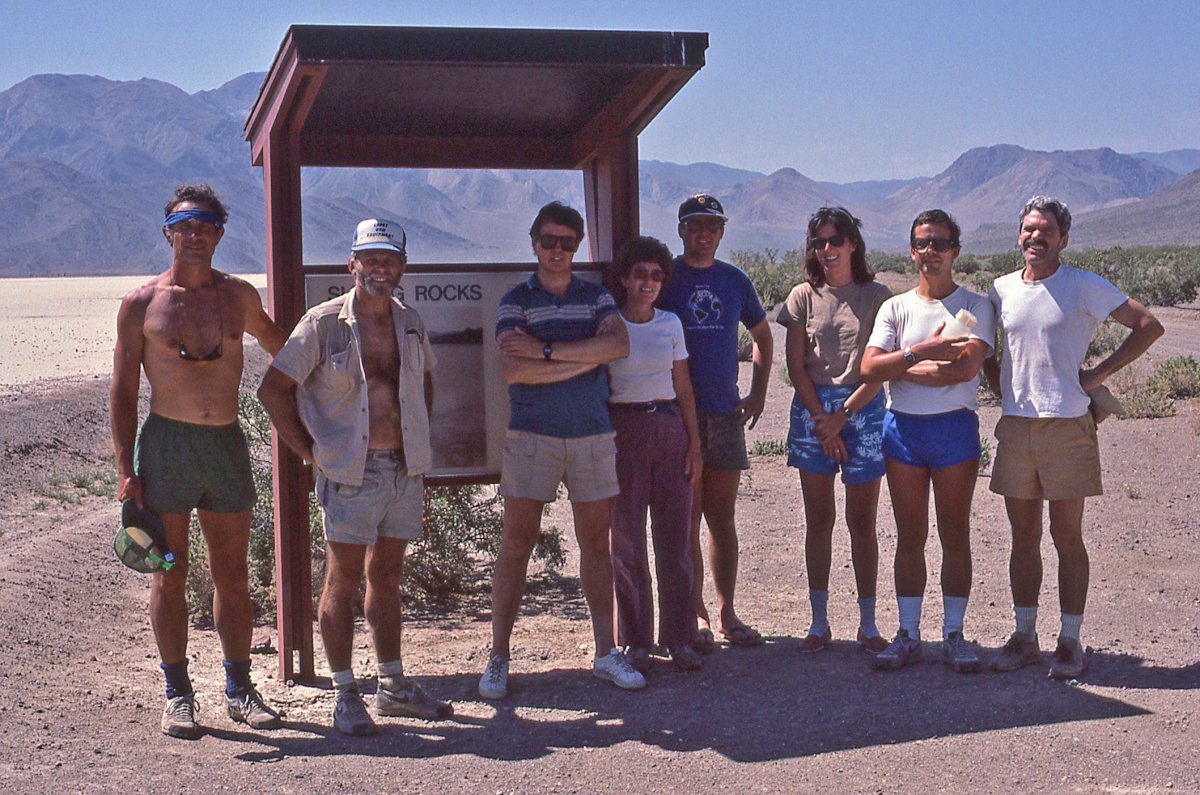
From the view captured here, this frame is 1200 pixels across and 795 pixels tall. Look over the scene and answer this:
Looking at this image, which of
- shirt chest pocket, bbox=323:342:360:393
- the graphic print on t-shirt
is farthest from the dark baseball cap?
shirt chest pocket, bbox=323:342:360:393

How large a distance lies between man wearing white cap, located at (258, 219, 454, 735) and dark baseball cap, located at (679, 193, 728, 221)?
59.1 inches

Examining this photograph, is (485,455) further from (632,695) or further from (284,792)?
(284,792)

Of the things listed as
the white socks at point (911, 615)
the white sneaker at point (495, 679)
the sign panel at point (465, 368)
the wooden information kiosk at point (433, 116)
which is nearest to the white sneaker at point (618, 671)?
the white sneaker at point (495, 679)

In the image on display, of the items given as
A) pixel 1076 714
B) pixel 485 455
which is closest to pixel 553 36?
pixel 485 455

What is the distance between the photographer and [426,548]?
344 inches

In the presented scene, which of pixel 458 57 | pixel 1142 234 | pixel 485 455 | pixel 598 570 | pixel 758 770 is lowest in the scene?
pixel 758 770

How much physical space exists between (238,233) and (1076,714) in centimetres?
18410

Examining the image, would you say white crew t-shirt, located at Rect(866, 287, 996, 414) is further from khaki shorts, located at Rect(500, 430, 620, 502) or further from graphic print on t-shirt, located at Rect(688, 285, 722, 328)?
khaki shorts, located at Rect(500, 430, 620, 502)

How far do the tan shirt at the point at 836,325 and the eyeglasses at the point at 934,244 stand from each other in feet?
1.23

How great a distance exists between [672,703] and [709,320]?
1776 mm

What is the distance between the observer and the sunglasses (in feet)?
19.5

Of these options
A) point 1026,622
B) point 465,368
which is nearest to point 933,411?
point 1026,622

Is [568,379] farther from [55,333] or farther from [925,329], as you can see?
[55,333]

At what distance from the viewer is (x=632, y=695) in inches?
243
